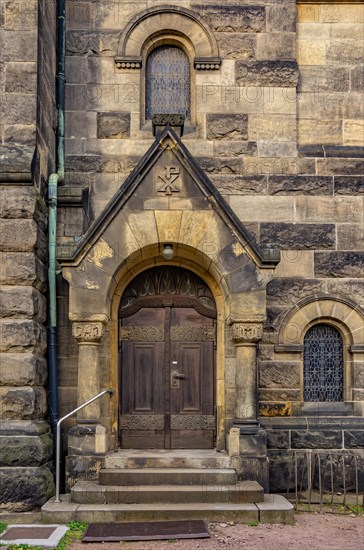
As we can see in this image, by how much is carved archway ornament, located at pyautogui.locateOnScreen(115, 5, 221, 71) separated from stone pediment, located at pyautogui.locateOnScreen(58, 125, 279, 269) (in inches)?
75.7

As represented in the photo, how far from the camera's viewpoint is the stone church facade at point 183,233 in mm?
8711

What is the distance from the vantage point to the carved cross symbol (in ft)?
29.5

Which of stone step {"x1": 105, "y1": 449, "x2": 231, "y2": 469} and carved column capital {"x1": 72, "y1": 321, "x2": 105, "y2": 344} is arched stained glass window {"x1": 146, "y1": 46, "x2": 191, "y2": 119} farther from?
stone step {"x1": 105, "y1": 449, "x2": 231, "y2": 469}

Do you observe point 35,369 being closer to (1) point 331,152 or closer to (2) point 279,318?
(2) point 279,318

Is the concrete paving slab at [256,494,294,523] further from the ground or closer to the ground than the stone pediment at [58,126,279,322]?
closer to the ground

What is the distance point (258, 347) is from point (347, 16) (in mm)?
5370

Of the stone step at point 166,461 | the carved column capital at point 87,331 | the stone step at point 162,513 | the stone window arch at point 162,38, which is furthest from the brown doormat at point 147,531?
the stone window arch at point 162,38

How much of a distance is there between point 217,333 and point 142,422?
5.36 ft

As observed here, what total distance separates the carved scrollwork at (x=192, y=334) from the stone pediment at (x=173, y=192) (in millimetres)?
1418

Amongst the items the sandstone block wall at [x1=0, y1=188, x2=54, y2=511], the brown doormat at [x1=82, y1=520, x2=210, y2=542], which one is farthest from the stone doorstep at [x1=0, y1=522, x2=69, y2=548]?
the sandstone block wall at [x1=0, y1=188, x2=54, y2=511]

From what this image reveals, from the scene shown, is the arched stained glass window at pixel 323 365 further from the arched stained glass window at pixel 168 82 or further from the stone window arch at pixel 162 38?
the arched stained glass window at pixel 168 82

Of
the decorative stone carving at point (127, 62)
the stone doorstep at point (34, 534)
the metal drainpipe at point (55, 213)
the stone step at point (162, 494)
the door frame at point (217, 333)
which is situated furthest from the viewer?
the decorative stone carving at point (127, 62)

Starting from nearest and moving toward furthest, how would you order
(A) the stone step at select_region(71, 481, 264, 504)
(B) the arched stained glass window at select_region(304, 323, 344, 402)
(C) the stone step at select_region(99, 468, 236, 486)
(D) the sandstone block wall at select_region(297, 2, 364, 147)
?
(A) the stone step at select_region(71, 481, 264, 504) < (C) the stone step at select_region(99, 468, 236, 486) < (B) the arched stained glass window at select_region(304, 323, 344, 402) < (D) the sandstone block wall at select_region(297, 2, 364, 147)

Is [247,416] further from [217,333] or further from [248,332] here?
[217,333]
